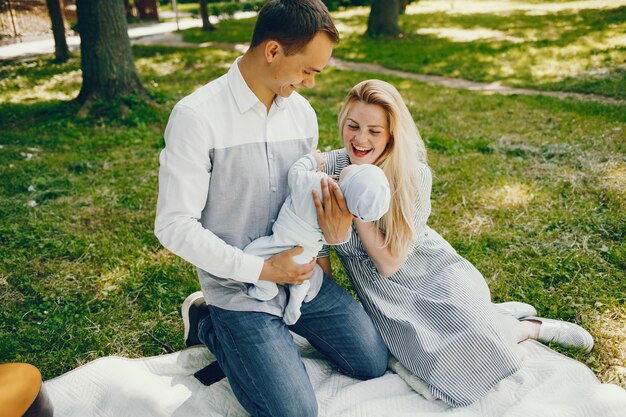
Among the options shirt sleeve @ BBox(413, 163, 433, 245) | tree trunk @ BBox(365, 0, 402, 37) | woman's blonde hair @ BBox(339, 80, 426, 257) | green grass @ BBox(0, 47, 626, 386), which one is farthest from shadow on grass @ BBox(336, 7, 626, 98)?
woman's blonde hair @ BBox(339, 80, 426, 257)

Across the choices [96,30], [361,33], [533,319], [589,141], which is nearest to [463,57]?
[361,33]

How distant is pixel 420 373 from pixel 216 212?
4.69 feet

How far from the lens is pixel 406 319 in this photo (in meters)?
2.80

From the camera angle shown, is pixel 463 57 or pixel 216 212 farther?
pixel 463 57

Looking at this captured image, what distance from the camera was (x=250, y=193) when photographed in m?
2.50

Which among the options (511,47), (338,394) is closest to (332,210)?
(338,394)

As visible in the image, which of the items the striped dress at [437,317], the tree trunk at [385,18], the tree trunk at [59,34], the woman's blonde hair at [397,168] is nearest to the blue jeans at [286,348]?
the striped dress at [437,317]

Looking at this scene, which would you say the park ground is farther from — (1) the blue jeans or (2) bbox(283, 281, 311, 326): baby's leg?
(2) bbox(283, 281, 311, 326): baby's leg

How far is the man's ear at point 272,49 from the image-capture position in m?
2.35

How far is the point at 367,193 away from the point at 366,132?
68cm

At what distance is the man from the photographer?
2.31 meters

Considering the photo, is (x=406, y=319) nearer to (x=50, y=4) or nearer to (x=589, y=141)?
(x=589, y=141)

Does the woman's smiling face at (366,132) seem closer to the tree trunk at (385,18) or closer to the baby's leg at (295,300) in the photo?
the baby's leg at (295,300)

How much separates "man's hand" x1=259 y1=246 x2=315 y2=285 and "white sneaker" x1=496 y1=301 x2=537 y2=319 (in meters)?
1.54
